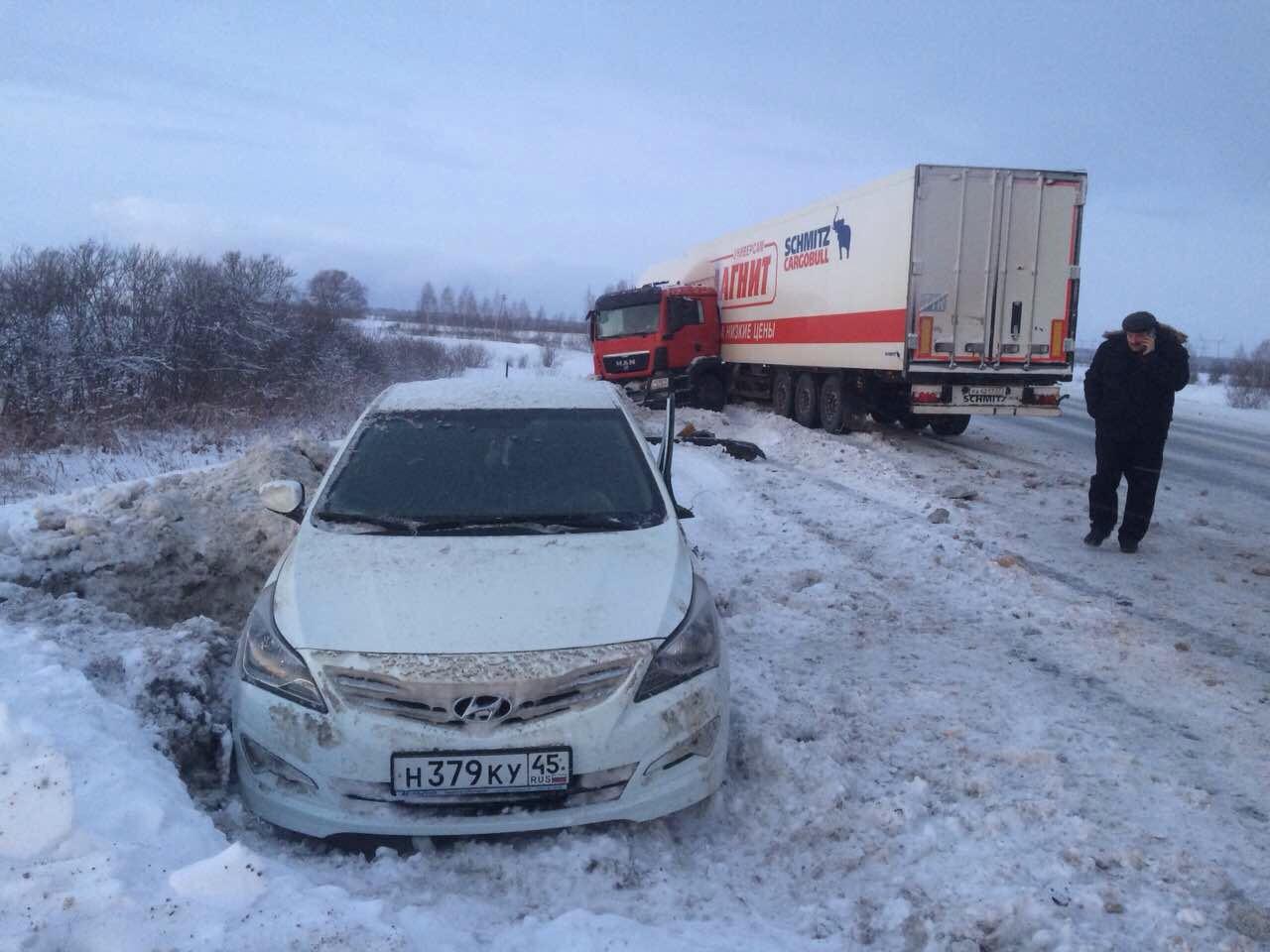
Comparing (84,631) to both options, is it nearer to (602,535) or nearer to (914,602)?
(602,535)

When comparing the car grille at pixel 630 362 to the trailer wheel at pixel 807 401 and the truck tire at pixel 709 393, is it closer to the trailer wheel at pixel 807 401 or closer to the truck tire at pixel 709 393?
the truck tire at pixel 709 393

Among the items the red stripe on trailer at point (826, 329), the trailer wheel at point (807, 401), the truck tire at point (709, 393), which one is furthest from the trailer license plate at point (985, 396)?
the truck tire at point (709, 393)

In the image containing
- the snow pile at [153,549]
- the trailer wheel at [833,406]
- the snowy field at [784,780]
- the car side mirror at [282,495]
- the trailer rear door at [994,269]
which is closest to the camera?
the snowy field at [784,780]

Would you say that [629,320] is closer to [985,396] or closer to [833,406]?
[833,406]

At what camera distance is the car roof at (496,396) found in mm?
4434

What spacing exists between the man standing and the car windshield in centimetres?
410

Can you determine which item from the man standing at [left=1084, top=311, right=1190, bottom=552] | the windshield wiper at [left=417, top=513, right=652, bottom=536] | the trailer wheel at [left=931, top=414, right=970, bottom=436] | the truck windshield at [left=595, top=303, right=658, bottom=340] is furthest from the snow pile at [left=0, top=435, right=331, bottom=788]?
the truck windshield at [left=595, top=303, right=658, bottom=340]

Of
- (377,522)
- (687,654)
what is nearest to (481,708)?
(687,654)

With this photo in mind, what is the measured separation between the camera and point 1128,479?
6609mm

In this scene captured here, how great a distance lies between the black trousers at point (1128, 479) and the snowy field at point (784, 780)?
44 cm

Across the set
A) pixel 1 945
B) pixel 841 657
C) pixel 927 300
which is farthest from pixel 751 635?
pixel 927 300

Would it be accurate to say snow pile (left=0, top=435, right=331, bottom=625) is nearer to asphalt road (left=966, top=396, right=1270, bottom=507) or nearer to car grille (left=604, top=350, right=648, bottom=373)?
asphalt road (left=966, top=396, right=1270, bottom=507)

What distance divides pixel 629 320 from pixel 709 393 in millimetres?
2239

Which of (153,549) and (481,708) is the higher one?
(481,708)
